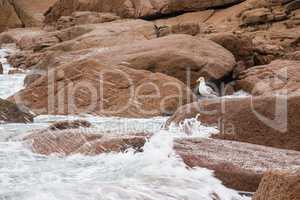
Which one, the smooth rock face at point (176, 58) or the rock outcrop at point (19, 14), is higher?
the smooth rock face at point (176, 58)

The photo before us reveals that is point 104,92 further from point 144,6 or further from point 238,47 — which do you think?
point 144,6

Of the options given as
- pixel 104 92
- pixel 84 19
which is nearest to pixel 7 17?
pixel 84 19

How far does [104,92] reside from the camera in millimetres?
11391

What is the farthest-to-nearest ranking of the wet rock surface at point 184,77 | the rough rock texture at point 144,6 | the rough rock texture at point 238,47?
the rough rock texture at point 144,6
the rough rock texture at point 238,47
the wet rock surface at point 184,77

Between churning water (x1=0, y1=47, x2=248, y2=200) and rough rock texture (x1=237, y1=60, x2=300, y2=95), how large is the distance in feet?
19.7

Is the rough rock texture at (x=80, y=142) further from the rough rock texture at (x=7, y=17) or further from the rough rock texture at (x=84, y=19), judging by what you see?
the rough rock texture at (x=7, y=17)

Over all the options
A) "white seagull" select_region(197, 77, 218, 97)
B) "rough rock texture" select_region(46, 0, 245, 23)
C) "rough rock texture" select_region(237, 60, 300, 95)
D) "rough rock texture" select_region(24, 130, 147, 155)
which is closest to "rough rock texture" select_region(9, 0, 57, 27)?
"rough rock texture" select_region(46, 0, 245, 23)

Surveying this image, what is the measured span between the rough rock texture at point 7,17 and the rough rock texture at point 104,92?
2124 centimetres

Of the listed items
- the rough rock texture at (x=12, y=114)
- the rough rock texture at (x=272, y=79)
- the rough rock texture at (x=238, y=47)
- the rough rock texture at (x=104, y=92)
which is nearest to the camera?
the rough rock texture at (x=12, y=114)

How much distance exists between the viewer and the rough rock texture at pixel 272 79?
41.2 feet

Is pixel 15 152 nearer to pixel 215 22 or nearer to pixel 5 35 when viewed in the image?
pixel 215 22

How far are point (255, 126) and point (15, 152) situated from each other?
8.80 ft

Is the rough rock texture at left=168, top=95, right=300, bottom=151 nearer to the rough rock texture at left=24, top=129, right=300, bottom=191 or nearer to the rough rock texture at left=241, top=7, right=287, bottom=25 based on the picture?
the rough rock texture at left=24, top=129, right=300, bottom=191

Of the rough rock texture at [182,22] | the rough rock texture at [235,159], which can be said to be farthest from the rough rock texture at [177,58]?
the rough rock texture at [235,159]
